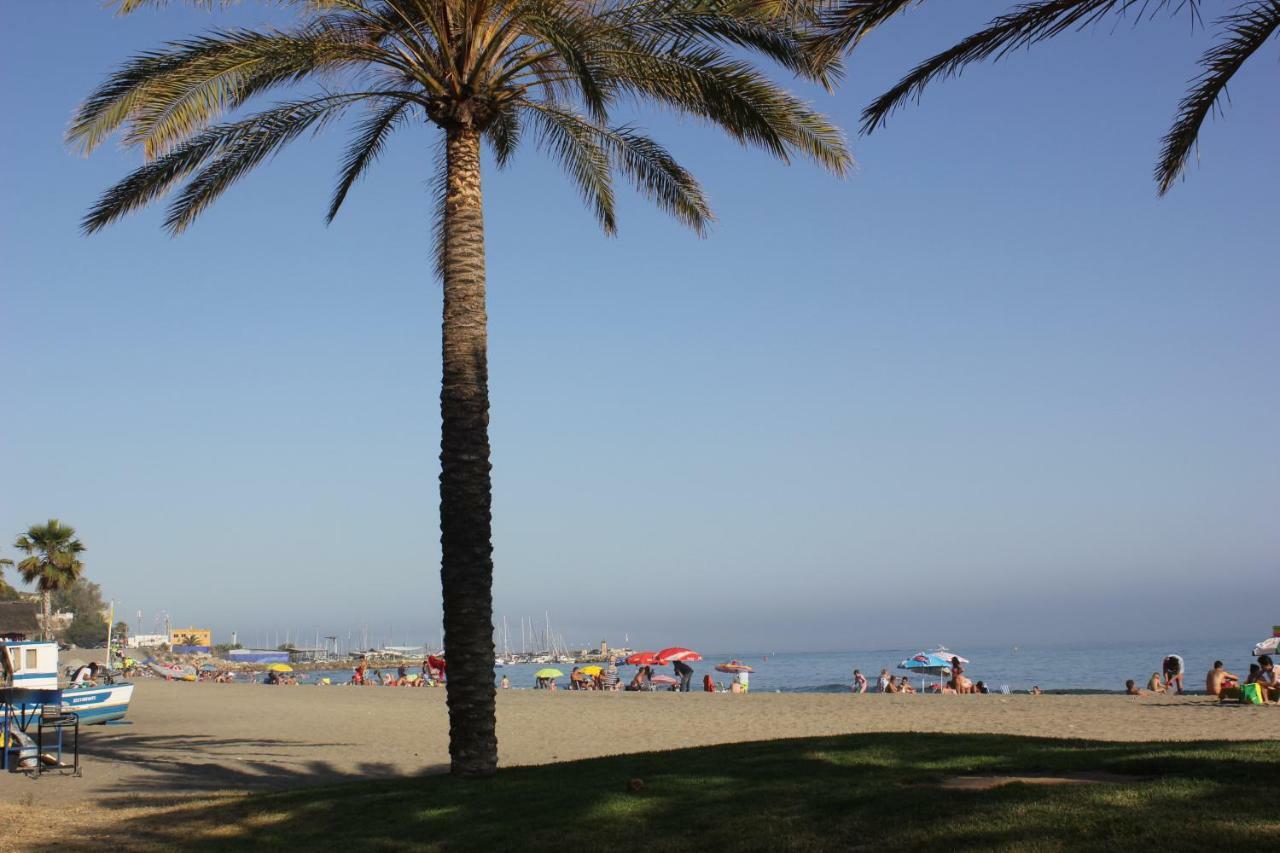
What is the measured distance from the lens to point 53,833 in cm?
1005

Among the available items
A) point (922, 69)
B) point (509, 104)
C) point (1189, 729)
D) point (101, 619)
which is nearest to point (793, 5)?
point (922, 69)

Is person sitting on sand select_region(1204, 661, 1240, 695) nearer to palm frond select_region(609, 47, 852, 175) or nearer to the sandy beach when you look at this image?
the sandy beach

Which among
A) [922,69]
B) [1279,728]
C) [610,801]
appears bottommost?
[1279,728]

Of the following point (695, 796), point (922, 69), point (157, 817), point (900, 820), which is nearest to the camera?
point (900, 820)

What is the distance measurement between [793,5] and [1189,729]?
619 inches

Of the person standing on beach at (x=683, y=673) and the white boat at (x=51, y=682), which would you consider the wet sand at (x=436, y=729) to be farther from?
the person standing on beach at (x=683, y=673)

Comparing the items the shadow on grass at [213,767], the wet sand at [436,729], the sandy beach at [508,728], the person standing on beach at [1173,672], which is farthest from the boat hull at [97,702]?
the person standing on beach at [1173,672]

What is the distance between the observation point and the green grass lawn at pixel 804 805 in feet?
20.2

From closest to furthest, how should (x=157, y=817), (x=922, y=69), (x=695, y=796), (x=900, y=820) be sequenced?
1. (x=900, y=820)
2. (x=695, y=796)
3. (x=922, y=69)
4. (x=157, y=817)

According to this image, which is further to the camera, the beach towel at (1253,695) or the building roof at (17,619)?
the building roof at (17,619)

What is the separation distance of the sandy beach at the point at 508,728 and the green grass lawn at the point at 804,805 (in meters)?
3.74

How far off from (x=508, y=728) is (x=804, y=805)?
59.1 feet

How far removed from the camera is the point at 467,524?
11336 mm

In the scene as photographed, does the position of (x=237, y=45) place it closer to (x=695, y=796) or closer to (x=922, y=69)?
(x=922, y=69)
